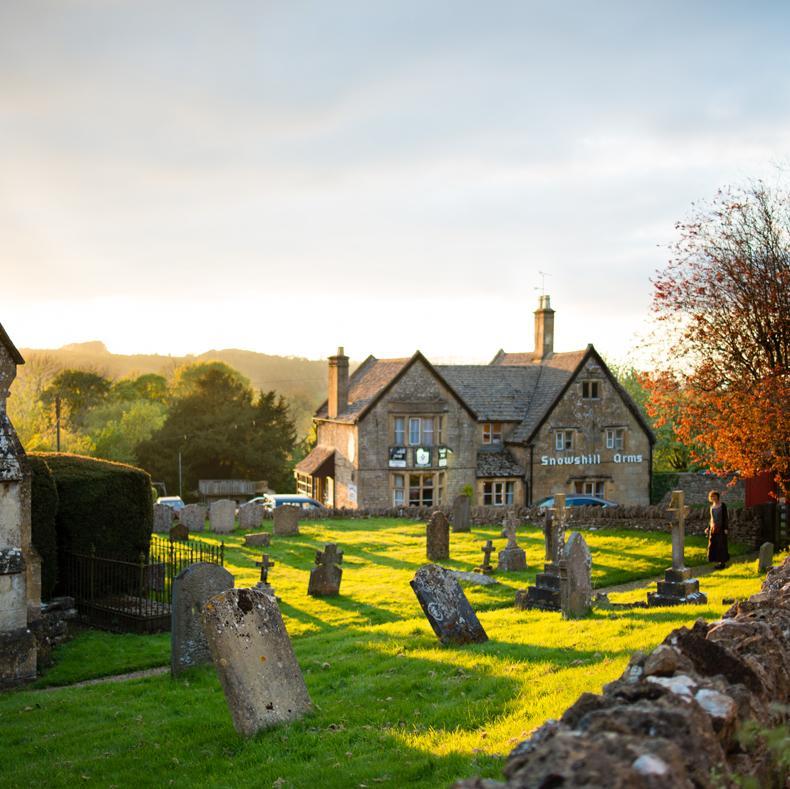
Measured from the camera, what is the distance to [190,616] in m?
12.6

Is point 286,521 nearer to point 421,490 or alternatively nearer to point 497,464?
point 421,490

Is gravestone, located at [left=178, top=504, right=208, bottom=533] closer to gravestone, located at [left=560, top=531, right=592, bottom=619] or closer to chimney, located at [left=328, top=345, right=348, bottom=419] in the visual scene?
chimney, located at [left=328, top=345, right=348, bottom=419]

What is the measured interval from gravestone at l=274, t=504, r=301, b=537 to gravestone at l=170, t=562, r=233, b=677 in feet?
65.7

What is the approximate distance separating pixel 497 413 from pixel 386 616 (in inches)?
1178

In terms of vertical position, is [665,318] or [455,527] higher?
[665,318]

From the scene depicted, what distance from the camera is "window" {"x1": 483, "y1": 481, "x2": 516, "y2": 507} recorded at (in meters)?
46.0

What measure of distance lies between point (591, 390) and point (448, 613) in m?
36.5

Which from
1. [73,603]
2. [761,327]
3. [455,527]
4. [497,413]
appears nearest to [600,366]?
[497,413]

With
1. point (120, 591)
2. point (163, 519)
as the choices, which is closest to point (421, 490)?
point (163, 519)

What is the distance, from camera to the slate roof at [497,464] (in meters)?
45.6

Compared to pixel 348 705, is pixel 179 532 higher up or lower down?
lower down

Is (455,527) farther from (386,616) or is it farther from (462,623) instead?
(462,623)

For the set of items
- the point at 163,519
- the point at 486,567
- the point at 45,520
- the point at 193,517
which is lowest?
the point at 486,567

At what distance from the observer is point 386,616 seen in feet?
60.0
